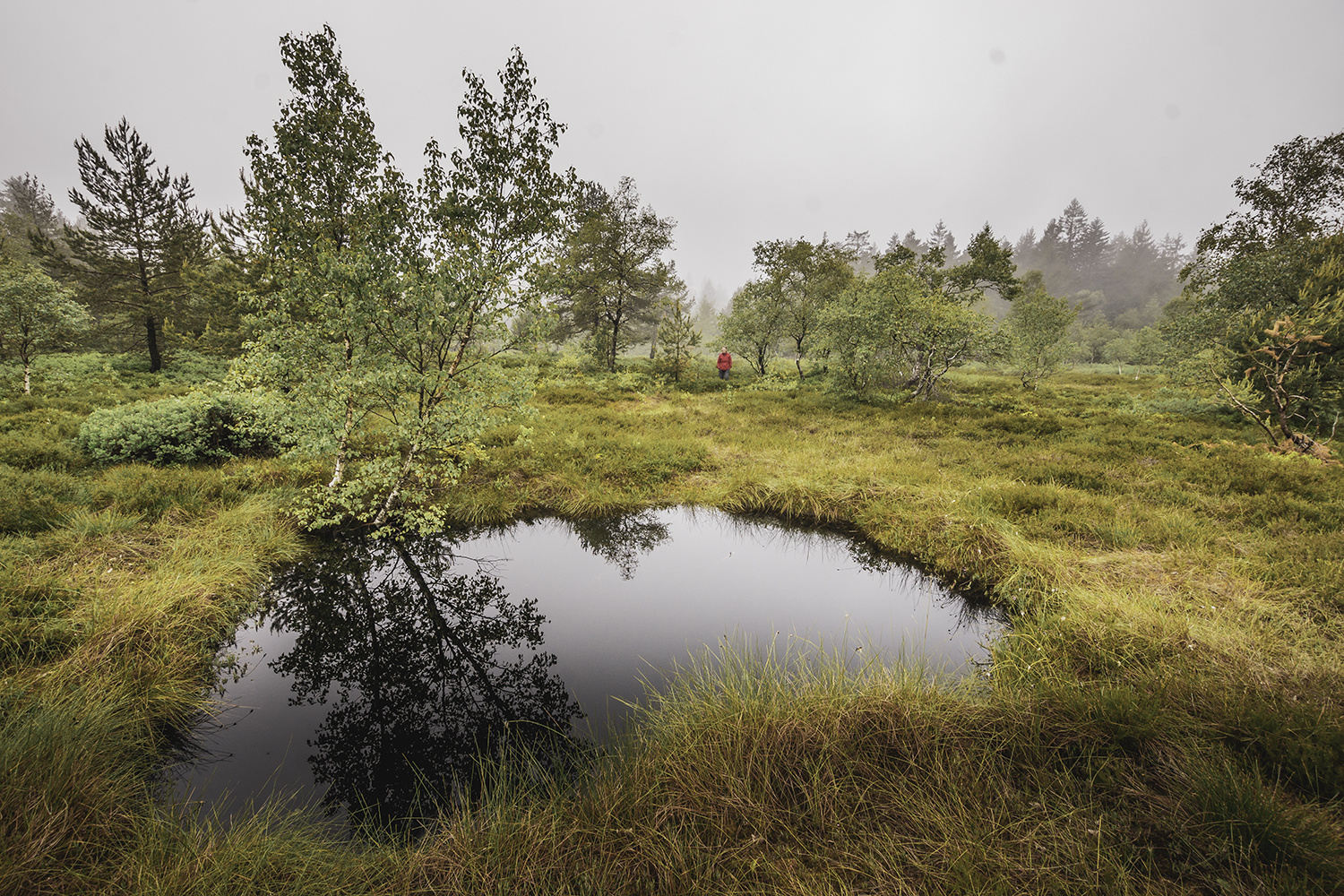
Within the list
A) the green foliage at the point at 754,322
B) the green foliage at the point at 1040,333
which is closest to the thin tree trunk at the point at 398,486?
the green foliage at the point at 754,322

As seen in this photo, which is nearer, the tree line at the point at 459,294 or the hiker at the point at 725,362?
the tree line at the point at 459,294

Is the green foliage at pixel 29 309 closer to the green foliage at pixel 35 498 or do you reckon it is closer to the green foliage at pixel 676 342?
the green foliage at pixel 35 498

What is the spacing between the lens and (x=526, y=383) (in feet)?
23.3

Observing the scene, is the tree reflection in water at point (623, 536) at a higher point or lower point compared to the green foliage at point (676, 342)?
lower

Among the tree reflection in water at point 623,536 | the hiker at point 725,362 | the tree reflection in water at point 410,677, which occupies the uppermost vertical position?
the hiker at point 725,362

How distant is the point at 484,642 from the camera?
5160 mm

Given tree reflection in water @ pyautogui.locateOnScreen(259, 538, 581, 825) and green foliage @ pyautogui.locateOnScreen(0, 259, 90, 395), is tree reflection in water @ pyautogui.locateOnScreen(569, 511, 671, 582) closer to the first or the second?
tree reflection in water @ pyautogui.locateOnScreen(259, 538, 581, 825)

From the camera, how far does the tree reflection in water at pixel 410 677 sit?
139 inches

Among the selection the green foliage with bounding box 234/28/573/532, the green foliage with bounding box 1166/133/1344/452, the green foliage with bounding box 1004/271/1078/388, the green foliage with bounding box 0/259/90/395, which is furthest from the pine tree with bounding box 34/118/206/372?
the green foliage with bounding box 1004/271/1078/388

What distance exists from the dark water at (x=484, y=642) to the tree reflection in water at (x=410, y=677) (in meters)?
0.02

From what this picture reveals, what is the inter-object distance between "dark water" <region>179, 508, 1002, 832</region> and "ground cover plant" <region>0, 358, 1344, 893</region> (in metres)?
0.36

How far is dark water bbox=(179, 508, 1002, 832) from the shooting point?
3.64m

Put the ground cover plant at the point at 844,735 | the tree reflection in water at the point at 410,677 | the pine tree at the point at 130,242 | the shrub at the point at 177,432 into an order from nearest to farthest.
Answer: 1. the ground cover plant at the point at 844,735
2. the tree reflection in water at the point at 410,677
3. the shrub at the point at 177,432
4. the pine tree at the point at 130,242

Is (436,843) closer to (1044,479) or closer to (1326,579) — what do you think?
(1326,579)
